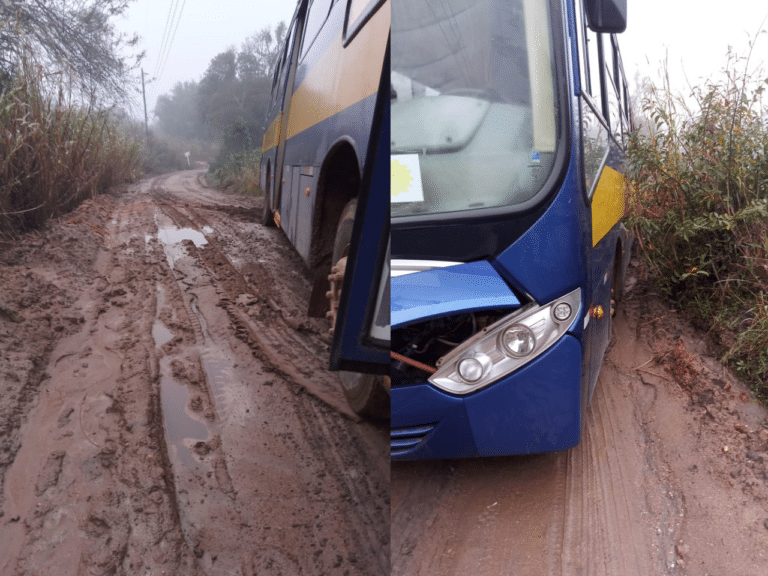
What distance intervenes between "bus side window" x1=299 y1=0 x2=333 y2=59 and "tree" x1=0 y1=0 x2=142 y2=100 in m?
1.51

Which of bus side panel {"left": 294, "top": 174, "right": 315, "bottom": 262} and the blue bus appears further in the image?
bus side panel {"left": 294, "top": 174, "right": 315, "bottom": 262}

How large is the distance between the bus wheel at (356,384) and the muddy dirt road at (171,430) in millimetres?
86

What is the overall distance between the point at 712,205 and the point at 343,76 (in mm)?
2747

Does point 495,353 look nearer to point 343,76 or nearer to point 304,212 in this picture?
point 343,76

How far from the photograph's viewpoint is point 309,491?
7.07ft

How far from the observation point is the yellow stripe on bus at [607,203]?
266cm

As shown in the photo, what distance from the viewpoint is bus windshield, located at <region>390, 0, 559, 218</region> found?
2.11m

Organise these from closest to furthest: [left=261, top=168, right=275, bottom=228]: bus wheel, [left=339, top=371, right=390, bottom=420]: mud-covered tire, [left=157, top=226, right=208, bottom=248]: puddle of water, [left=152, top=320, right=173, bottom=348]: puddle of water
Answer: [left=339, top=371, right=390, bottom=420]: mud-covered tire, [left=152, top=320, right=173, bottom=348]: puddle of water, [left=157, top=226, right=208, bottom=248]: puddle of water, [left=261, top=168, right=275, bottom=228]: bus wheel

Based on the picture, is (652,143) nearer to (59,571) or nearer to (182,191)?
(59,571)

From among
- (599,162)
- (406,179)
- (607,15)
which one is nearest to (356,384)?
(406,179)

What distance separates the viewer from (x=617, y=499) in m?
2.54

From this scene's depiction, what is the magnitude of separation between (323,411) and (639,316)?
2828 millimetres

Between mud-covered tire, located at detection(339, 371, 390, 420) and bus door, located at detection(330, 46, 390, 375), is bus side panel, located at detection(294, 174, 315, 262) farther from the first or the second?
bus door, located at detection(330, 46, 390, 375)

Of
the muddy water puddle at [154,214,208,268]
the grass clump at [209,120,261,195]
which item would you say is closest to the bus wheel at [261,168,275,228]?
the grass clump at [209,120,261,195]
